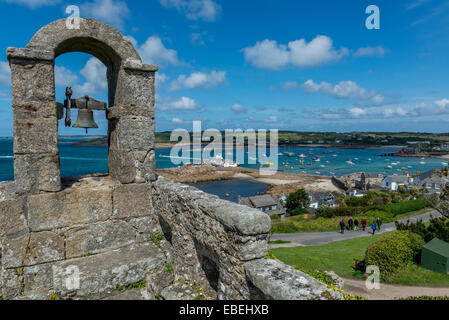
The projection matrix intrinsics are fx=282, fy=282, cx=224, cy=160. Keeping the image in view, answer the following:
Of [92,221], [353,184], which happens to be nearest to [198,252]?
[92,221]


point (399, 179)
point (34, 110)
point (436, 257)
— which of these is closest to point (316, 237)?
point (436, 257)

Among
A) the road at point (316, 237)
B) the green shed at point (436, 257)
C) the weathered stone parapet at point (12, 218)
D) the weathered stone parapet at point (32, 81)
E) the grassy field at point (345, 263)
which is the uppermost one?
the weathered stone parapet at point (32, 81)

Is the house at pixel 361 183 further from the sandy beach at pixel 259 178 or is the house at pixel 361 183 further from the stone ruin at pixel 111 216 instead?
the stone ruin at pixel 111 216

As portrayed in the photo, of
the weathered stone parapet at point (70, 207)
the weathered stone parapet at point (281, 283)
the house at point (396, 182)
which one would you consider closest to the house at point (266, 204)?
the house at point (396, 182)

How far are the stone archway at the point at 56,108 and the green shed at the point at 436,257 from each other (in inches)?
612

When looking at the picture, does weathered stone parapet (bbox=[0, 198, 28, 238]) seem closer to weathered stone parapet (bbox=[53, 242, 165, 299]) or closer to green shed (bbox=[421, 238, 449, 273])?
weathered stone parapet (bbox=[53, 242, 165, 299])

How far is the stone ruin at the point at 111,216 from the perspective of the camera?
12.3ft

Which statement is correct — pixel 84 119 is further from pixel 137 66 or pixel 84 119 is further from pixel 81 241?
pixel 81 241

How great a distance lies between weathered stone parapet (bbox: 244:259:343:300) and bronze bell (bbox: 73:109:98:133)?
3908mm

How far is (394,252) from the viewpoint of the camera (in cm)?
1436

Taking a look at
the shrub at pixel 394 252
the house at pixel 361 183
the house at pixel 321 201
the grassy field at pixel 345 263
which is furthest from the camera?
Answer: the house at pixel 361 183
